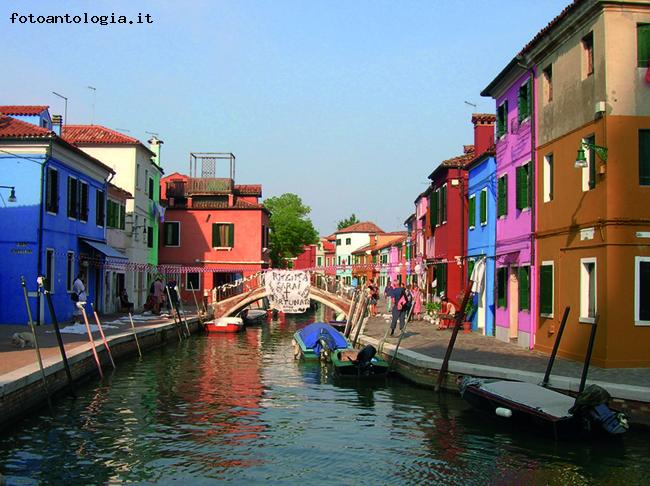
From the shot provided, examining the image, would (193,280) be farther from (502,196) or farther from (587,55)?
(587,55)

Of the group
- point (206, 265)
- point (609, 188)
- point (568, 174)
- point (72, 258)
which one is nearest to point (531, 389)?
point (609, 188)

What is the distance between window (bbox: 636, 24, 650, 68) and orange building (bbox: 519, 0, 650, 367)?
2 cm

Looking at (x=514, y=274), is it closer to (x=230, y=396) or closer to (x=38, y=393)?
(x=230, y=396)

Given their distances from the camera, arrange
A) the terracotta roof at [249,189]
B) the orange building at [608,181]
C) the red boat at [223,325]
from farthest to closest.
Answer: the terracotta roof at [249,189] → the red boat at [223,325] → the orange building at [608,181]

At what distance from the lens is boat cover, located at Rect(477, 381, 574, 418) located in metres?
12.7

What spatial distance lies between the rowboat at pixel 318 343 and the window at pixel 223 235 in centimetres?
2554

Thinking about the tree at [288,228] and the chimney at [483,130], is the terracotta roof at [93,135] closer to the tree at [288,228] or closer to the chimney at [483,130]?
the chimney at [483,130]

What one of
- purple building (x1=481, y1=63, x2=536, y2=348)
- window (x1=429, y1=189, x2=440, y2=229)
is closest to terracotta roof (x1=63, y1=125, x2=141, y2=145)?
window (x1=429, y1=189, x2=440, y2=229)

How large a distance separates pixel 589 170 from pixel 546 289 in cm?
376

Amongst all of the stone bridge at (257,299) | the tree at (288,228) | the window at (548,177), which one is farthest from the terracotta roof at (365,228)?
the window at (548,177)

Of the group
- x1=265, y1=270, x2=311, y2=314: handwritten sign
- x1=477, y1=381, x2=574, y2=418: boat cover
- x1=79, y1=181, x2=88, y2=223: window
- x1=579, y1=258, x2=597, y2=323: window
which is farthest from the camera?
x1=265, y1=270, x2=311, y2=314: handwritten sign

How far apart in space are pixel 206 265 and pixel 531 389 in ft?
126

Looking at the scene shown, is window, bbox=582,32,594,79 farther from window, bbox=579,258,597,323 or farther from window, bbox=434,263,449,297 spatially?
window, bbox=434,263,449,297

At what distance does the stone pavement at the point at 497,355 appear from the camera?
48.9ft
